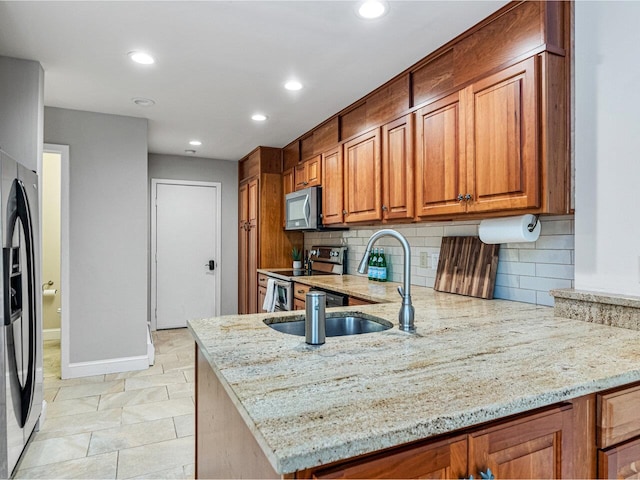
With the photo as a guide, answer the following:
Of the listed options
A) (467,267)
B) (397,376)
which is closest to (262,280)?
(467,267)

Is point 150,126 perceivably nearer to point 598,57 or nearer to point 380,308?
point 380,308

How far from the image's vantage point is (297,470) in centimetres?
67

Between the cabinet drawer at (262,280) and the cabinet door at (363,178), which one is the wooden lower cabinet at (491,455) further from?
the cabinet drawer at (262,280)

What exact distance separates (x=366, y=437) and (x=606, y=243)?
1.61 metres

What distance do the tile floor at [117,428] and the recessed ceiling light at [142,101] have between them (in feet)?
7.85

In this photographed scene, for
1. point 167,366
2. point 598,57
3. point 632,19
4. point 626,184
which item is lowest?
point 167,366

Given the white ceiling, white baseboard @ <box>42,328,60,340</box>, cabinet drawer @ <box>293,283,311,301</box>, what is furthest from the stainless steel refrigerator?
white baseboard @ <box>42,328,60,340</box>

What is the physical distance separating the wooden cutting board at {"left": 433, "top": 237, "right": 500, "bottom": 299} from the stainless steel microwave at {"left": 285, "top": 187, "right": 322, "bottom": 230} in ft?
4.61

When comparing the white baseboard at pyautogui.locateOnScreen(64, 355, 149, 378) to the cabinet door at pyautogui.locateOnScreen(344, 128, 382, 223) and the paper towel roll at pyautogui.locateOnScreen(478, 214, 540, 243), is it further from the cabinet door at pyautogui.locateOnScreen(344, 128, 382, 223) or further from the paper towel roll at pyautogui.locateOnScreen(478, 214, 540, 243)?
the paper towel roll at pyautogui.locateOnScreen(478, 214, 540, 243)

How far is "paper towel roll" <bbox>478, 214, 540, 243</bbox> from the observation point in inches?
77.7

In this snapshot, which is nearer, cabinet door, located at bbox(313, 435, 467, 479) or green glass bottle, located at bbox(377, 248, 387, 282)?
cabinet door, located at bbox(313, 435, 467, 479)

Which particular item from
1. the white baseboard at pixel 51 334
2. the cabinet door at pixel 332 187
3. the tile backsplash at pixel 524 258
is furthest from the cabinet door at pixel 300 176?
the white baseboard at pixel 51 334

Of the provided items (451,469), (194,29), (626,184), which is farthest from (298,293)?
(451,469)

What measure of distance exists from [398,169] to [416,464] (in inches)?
82.9
